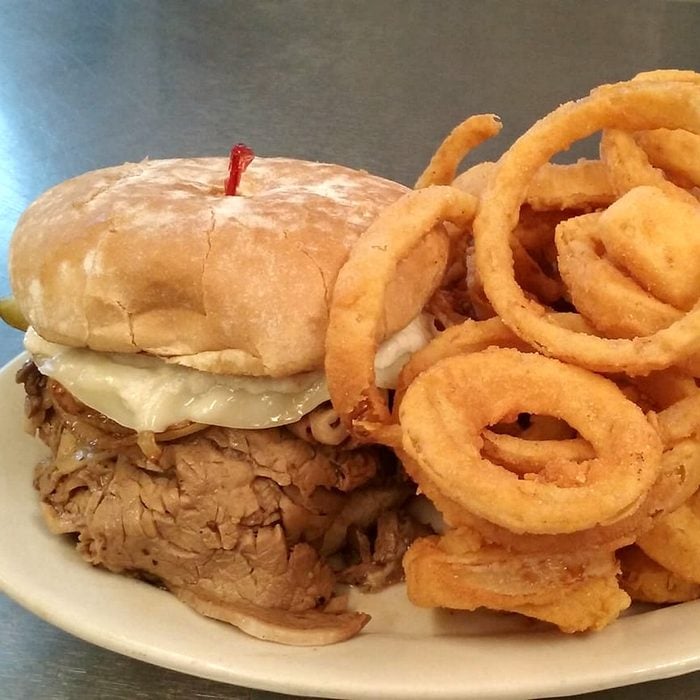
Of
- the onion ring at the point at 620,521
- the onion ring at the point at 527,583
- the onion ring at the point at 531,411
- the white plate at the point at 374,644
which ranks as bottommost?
the white plate at the point at 374,644

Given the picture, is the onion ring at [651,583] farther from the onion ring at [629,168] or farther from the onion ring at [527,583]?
the onion ring at [629,168]

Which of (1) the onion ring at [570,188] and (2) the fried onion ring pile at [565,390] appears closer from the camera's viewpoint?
(2) the fried onion ring pile at [565,390]

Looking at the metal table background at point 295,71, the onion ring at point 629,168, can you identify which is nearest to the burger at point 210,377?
the onion ring at point 629,168

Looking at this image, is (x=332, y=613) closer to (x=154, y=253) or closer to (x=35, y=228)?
(x=154, y=253)

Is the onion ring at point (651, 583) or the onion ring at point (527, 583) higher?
the onion ring at point (527, 583)

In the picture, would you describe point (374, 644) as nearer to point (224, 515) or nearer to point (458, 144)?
point (224, 515)

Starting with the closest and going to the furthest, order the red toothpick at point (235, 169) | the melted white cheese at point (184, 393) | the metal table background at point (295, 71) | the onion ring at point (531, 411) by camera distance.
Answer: the onion ring at point (531, 411), the melted white cheese at point (184, 393), the red toothpick at point (235, 169), the metal table background at point (295, 71)

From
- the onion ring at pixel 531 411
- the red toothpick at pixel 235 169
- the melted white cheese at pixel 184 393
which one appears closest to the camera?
the onion ring at pixel 531 411
